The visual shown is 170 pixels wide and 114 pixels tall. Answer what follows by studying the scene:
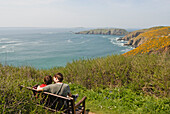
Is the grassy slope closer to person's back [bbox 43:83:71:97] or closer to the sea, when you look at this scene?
person's back [bbox 43:83:71:97]

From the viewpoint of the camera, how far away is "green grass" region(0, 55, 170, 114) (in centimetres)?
291

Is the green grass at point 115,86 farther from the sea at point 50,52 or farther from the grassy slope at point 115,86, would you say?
the sea at point 50,52

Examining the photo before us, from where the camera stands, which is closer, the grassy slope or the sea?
the grassy slope

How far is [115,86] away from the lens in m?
6.29

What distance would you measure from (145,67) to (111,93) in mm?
1839

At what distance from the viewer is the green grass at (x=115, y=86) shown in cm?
291

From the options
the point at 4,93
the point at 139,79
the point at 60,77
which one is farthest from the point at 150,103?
the point at 4,93

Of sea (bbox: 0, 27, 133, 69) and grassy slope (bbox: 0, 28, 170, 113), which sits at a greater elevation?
grassy slope (bbox: 0, 28, 170, 113)

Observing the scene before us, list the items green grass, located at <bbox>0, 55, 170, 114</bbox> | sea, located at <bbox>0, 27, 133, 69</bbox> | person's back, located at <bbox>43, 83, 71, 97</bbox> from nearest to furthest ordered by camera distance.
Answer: green grass, located at <bbox>0, 55, 170, 114</bbox>, person's back, located at <bbox>43, 83, 71, 97</bbox>, sea, located at <bbox>0, 27, 133, 69</bbox>

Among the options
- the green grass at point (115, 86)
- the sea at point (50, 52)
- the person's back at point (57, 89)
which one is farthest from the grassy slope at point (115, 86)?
the sea at point (50, 52)

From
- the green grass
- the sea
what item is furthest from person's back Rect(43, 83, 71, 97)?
the sea

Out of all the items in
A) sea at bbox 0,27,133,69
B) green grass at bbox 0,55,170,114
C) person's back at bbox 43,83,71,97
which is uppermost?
person's back at bbox 43,83,71,97

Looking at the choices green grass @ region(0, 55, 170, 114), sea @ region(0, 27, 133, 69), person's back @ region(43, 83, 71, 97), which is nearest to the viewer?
green grass @ region(0, 55, 170, 114)

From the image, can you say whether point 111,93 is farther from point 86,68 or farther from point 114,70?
point 86,68
